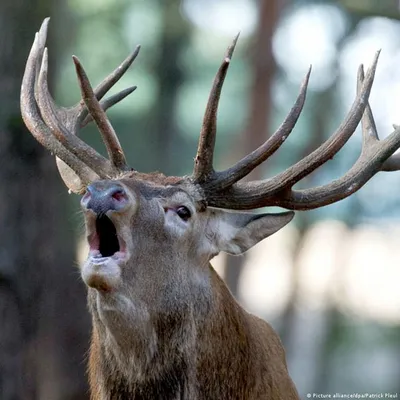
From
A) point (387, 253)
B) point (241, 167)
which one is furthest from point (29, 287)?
point (387, 253)

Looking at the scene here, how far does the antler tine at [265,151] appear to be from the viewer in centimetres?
440

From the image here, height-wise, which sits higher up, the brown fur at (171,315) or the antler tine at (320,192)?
the antler tine at (320,192)

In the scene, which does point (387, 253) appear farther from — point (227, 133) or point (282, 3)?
point (282, 3)

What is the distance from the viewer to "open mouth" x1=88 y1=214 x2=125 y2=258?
3.92m

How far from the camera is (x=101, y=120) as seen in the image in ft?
14.5

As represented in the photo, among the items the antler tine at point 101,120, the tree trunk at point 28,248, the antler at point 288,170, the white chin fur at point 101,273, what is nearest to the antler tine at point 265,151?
the antler at point 288,170

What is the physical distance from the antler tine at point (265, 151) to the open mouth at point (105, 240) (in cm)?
71

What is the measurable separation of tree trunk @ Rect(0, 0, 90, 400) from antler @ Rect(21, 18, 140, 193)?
1.16 m

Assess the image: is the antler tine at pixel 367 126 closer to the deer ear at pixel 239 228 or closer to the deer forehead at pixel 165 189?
the deer ear at pixel 239 228

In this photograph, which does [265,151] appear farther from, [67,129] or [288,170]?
[67,129]

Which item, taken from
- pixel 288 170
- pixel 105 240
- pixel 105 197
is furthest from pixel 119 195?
pixel 288 170

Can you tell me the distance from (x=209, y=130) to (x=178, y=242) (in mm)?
588

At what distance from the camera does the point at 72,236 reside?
21.7 feet

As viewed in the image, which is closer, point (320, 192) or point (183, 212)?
point (183, 212)
